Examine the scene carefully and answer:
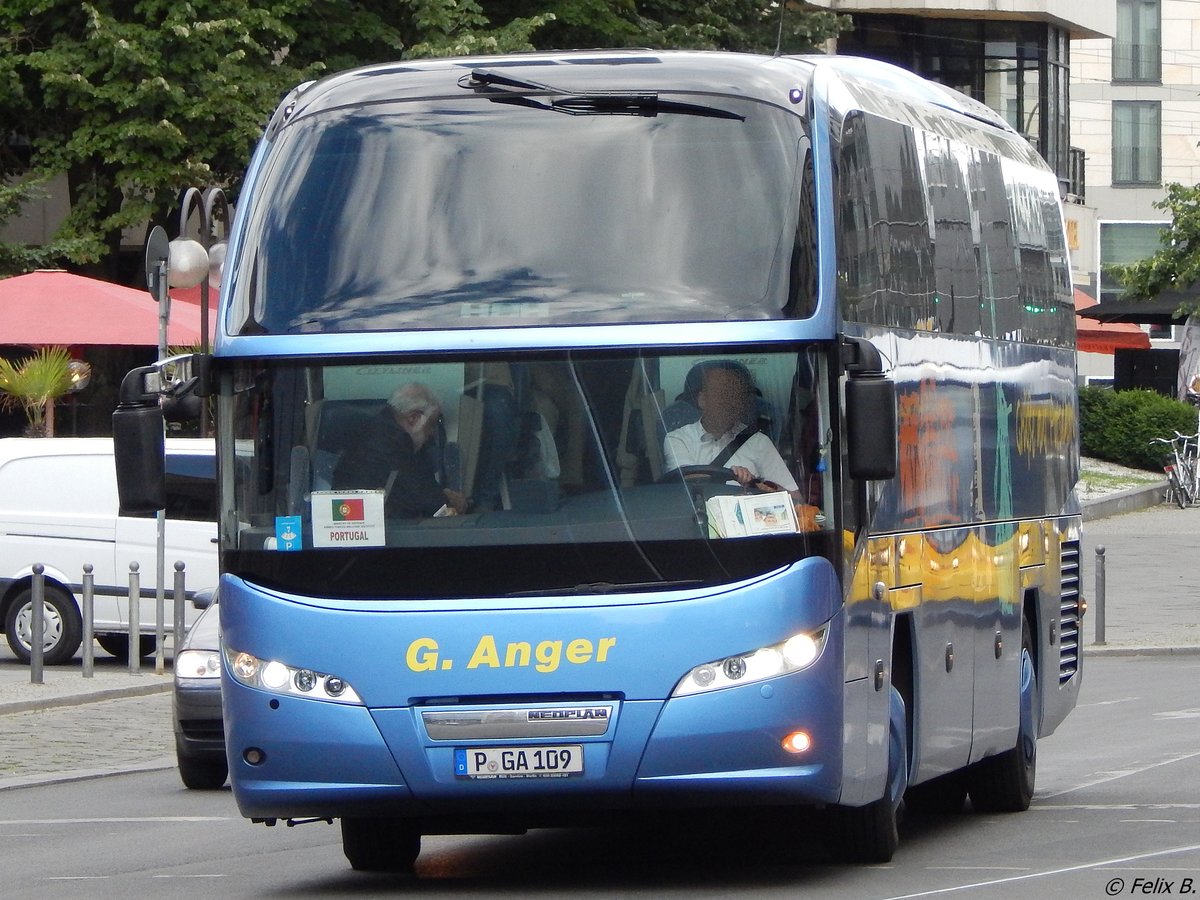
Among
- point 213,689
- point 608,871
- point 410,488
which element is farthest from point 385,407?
point 213,689

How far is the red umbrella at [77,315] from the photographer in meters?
25.2

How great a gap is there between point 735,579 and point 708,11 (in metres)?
29.1

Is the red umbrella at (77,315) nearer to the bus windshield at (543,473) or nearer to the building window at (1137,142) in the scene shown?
the bus windshield at (543,473)

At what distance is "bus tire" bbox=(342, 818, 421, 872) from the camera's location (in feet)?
33.5

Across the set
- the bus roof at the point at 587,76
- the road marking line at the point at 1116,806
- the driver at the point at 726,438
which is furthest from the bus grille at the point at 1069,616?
the driver at the point at 726,438

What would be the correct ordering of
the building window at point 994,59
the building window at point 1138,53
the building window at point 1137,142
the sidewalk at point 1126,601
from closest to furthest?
the sidewalk at point 1126,601 < the building window at point 994,59 < the building window at point 1138,53 < the building window at point 1137,142

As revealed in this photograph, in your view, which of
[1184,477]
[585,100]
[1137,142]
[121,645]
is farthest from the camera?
[1137,142]

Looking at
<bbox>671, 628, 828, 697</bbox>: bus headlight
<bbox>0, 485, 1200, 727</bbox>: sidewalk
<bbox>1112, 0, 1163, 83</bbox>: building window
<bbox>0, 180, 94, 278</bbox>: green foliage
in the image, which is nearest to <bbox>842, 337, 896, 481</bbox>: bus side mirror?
<bbox>671, 628, 828, 697</bbox>: bus headlight

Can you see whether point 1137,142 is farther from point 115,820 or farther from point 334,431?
point 334,431

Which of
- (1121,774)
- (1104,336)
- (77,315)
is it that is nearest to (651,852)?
(1121,774)

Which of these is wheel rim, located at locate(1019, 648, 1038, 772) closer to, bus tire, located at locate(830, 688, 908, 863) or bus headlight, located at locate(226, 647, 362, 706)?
bus tire, located at locate(830, 688, 908, 863)

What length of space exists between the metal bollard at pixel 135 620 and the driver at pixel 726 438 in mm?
12385

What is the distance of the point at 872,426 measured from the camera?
8984 millimetres

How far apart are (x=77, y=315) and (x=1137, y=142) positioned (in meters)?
56.0
